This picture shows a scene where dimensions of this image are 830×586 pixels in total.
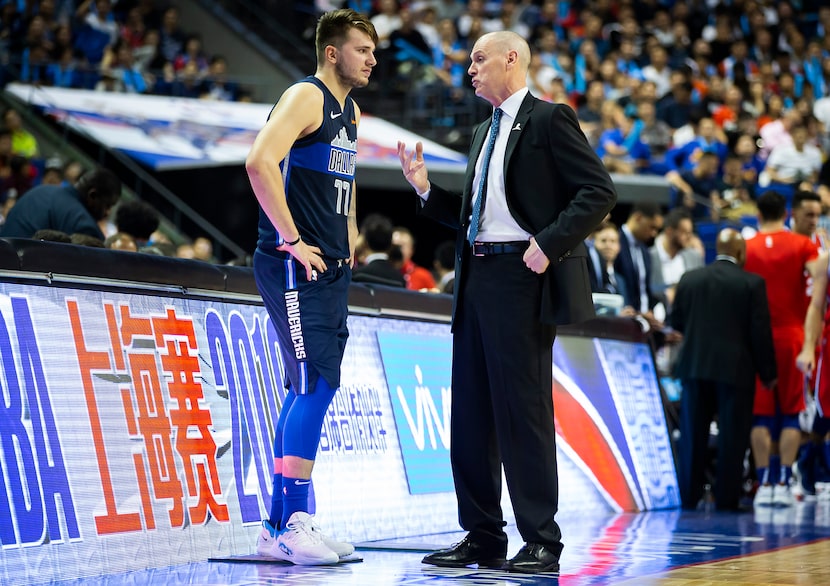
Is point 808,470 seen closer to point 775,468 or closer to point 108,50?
point 775,468

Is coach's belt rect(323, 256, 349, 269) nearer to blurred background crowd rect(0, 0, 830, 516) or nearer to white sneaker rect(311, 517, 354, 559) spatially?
white sneaker rect(311, 517, 354, 559)

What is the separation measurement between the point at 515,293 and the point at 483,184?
0.50 metres

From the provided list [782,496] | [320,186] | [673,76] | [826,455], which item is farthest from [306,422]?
[673,76]

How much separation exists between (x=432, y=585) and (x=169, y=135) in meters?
11.0

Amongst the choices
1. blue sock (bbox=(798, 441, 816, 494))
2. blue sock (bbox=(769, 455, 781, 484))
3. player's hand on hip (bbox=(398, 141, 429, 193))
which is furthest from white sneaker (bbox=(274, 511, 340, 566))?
blue sock (bbox=(798, 441, 816, 494))

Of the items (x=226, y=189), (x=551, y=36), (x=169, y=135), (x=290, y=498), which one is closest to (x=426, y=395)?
(x=290, y=498)

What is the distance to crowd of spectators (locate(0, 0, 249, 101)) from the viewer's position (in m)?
16.1

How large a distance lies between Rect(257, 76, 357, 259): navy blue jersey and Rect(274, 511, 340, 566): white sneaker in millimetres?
1070

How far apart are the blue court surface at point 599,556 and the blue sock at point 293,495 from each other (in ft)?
0.71

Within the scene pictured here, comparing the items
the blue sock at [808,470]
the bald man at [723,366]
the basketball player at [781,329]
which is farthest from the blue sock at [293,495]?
the blue sock at [808,470]

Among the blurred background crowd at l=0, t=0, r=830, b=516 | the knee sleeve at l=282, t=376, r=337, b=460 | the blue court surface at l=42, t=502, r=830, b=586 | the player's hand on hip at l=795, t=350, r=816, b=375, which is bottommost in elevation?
the blue court surface at l=42, t=502, r=830, b=586

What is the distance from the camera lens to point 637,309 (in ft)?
32.7

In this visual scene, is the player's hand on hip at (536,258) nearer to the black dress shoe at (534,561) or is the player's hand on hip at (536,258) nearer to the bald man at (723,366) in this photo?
the black dress shoe at (534,561)

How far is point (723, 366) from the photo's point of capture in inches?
347
